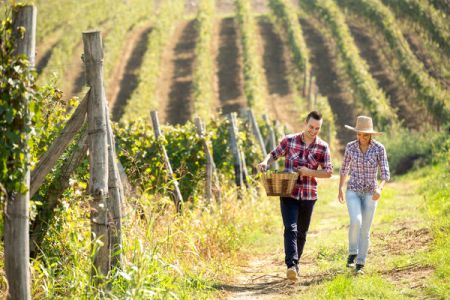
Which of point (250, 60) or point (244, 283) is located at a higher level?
point (250, 60)

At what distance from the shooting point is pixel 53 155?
581 cm

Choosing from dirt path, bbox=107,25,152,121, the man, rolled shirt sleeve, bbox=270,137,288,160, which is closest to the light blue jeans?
the man

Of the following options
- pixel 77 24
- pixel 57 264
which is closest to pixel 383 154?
pixel 57 264

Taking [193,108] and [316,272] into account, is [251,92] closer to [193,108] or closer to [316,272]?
[193,108]

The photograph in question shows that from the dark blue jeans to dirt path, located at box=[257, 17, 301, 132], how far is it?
67.5 feet

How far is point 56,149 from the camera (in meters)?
5.85

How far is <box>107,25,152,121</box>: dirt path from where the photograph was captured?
3752 cm

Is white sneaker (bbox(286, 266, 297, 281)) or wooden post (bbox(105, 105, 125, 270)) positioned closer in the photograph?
wooden post (bbox(105, 105, 125, 270))

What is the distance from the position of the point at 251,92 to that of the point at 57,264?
1198 inches

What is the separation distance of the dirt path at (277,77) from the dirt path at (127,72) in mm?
6914

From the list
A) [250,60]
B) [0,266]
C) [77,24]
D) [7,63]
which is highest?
[77,24]

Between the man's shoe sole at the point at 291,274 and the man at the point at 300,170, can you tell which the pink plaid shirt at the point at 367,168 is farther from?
the man's shoe sole at the point at 291,274

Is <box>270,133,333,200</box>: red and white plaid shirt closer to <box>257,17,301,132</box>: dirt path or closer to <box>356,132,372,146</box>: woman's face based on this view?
<box>356,132,372,146</box>: woman's face

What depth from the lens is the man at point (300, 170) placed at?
26.3 ft
